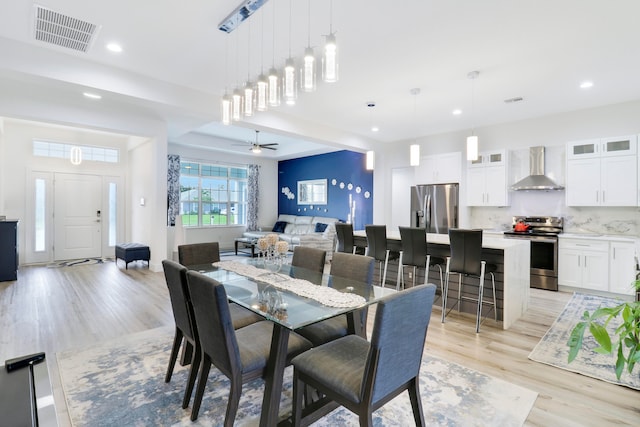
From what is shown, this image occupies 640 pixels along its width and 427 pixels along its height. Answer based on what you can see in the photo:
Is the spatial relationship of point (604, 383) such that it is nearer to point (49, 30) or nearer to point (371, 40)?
point (371, 40)

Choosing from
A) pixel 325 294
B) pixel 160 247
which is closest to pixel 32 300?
pixel 160 247


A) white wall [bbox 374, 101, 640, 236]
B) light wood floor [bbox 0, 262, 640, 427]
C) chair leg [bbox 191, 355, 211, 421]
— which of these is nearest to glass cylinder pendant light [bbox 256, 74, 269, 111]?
chair leg [bbox 191, 355, 211, 421]

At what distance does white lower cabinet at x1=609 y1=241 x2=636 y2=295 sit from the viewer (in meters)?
4.39

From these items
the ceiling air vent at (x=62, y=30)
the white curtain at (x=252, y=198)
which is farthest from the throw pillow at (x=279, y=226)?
the ceiling air vent at (x=62, y=30)

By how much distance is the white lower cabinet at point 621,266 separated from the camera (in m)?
4.39

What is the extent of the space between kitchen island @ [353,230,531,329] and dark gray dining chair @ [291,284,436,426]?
2.33m

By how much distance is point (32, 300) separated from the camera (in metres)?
4.24


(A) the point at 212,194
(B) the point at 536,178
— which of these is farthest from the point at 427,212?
(A) the point at 212,194

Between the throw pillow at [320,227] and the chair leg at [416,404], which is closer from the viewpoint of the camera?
the chair leg at [416,404]

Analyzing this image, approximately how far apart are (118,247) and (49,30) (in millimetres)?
4619

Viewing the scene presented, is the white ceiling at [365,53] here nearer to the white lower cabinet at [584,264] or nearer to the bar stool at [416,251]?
the bar stool at [416,251]

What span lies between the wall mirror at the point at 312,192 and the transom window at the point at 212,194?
189 cm

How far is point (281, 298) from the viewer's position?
2127 millimetres

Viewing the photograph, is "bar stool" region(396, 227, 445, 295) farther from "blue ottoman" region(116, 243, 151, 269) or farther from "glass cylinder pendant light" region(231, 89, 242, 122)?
"blue ottoman" region(116, 243, 151, 269)
